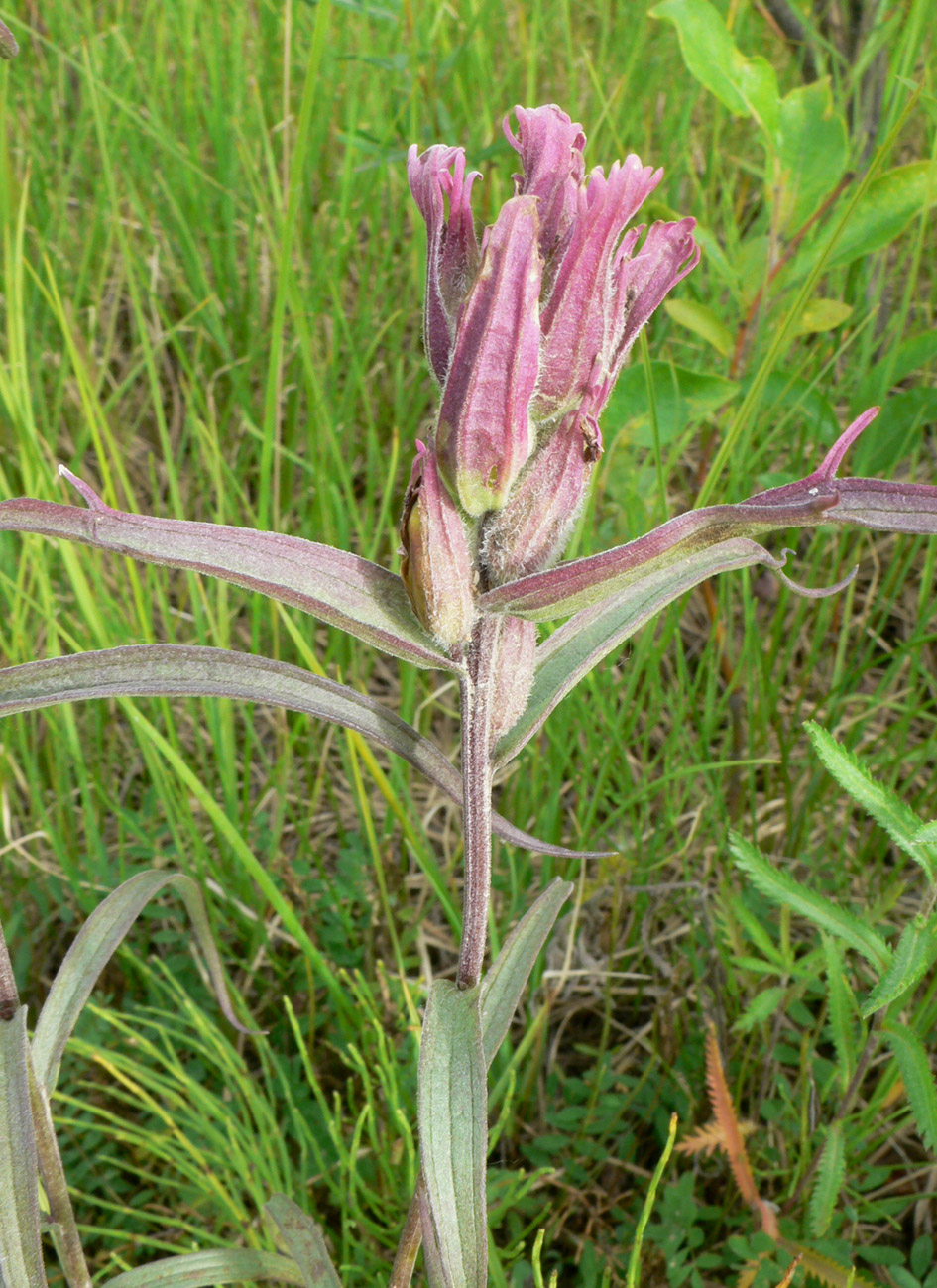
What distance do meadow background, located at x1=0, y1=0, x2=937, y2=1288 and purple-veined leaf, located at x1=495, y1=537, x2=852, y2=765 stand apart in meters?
0.36

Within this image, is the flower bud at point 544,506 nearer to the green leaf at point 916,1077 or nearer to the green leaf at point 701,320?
the green leaf at point 916,1077

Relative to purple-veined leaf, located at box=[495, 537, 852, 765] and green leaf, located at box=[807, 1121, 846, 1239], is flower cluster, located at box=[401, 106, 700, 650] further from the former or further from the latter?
green leaf, located at box=[807, 1121, 846, 1239]

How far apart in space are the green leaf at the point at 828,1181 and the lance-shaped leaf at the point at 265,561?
721 millimetres

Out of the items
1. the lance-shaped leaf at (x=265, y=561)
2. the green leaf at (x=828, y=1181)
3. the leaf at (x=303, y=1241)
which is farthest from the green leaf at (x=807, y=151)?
the leaf at (x=303, y=1241)

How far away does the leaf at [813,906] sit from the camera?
3.54 ft

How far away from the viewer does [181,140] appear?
8.02ft

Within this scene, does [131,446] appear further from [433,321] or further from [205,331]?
[433,321]

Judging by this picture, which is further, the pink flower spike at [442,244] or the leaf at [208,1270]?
the leaf at [208,1270]

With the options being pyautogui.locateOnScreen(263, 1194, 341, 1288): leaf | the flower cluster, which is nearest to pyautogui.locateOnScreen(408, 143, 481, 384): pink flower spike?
the flower cluster

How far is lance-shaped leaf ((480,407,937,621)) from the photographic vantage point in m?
0.70

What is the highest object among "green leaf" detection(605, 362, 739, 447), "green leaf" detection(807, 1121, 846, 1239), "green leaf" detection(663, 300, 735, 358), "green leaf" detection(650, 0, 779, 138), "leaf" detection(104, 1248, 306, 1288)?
"green leaf" detection(650, 0, 779, 138)

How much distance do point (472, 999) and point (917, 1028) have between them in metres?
0.67

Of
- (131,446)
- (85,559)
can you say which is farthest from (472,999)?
(131,446)

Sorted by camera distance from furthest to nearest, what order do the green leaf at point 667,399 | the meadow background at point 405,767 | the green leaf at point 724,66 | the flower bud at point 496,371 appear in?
the green leaf at point 667,399 → the green leaf at point 724,66 → the meadow background at point 405,767 → the flower bud at point 496,371
